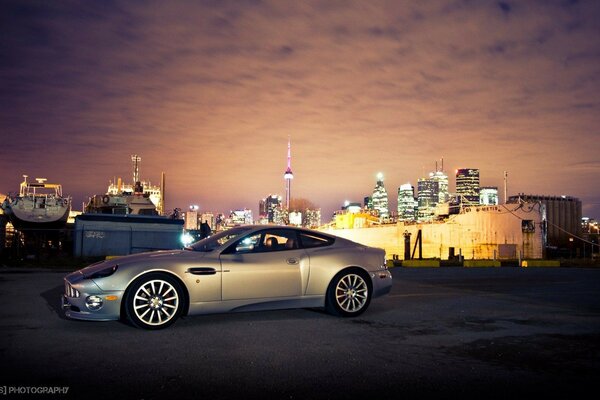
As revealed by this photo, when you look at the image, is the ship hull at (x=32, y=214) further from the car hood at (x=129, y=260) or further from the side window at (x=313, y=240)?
the side window at (x=313, y=240)

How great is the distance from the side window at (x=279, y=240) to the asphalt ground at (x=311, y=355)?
1.08m

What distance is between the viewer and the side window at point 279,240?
25.1 feet

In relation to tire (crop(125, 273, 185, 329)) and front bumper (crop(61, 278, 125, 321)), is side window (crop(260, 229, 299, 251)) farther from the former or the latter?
front bumper (crop(61, 278, 125, 321))

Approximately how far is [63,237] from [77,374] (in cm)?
4413

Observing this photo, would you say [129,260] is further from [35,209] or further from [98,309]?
[35,209]

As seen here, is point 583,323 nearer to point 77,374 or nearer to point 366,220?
point 77,374

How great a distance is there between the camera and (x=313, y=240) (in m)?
8.02

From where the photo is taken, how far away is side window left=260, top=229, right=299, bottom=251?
7.65 meters

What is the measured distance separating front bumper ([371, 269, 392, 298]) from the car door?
4.03ft

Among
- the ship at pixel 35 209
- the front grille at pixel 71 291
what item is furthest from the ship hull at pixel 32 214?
the front grille at pixel 71 291

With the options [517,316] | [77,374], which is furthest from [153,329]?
[517,316]

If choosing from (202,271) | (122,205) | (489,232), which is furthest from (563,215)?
(202,271)

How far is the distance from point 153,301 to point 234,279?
1.12 m

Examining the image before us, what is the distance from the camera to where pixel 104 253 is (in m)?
27.5
